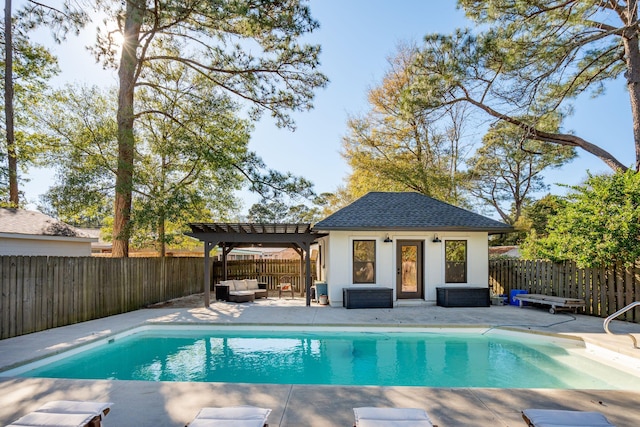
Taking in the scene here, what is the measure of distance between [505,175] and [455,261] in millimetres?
21349

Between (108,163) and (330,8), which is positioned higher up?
(330,8)

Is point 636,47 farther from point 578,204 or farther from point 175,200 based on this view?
point 175,200

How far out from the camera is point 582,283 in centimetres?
970

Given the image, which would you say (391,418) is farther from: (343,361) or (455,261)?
(455,261)

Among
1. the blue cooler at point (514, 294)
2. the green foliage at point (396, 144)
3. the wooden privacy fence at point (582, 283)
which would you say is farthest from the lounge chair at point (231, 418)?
the green foliage at point (396, 144)

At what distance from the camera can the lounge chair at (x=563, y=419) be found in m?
2.81

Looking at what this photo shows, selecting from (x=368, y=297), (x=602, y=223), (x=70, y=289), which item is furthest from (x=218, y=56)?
(x=602, y=223)

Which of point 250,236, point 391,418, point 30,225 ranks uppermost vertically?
point 30,225

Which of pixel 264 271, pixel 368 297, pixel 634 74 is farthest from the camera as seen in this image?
pixel 264 271

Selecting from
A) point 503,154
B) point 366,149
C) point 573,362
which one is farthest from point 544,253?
point 503,154

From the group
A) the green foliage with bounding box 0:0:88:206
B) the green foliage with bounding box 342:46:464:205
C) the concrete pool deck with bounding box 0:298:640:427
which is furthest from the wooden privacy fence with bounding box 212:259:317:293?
the concrete pool deck with bounding box 0:298:640:427

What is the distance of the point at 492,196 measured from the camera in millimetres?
30219

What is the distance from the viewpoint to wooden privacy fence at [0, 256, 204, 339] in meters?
7.10

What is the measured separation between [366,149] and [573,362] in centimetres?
1448
